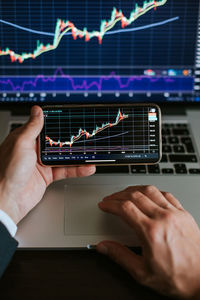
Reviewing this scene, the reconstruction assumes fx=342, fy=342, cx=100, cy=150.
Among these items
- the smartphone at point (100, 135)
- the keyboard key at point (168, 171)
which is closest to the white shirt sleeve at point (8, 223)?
the smartphone at point (100, 135)

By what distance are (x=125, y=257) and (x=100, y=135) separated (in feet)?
0.84

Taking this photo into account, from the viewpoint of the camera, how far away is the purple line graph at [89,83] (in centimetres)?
90

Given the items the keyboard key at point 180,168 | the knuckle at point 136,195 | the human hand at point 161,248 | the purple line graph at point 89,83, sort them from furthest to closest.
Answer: the purple line graph at point 89,83
the keyboard key at point 180,168
the knuckle at point 136,195
the human hand at point 161,248

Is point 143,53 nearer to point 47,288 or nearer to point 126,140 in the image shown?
point 126,140

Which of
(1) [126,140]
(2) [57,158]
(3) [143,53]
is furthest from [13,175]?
(3) [143,53]

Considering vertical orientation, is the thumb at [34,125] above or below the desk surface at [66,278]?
above

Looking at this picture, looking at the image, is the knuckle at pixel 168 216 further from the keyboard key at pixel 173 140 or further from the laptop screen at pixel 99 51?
the laptop screen at pixel 99 51

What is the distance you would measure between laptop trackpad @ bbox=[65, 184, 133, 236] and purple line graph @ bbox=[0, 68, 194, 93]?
292 mm

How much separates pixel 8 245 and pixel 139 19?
62 cm

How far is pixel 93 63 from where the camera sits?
887mm

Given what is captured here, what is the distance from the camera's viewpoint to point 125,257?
0.57m

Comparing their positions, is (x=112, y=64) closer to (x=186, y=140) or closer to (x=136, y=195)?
(x=186, y=140)

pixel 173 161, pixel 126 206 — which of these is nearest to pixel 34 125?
pixel 126 206

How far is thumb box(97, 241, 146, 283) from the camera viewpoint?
0.55 m
